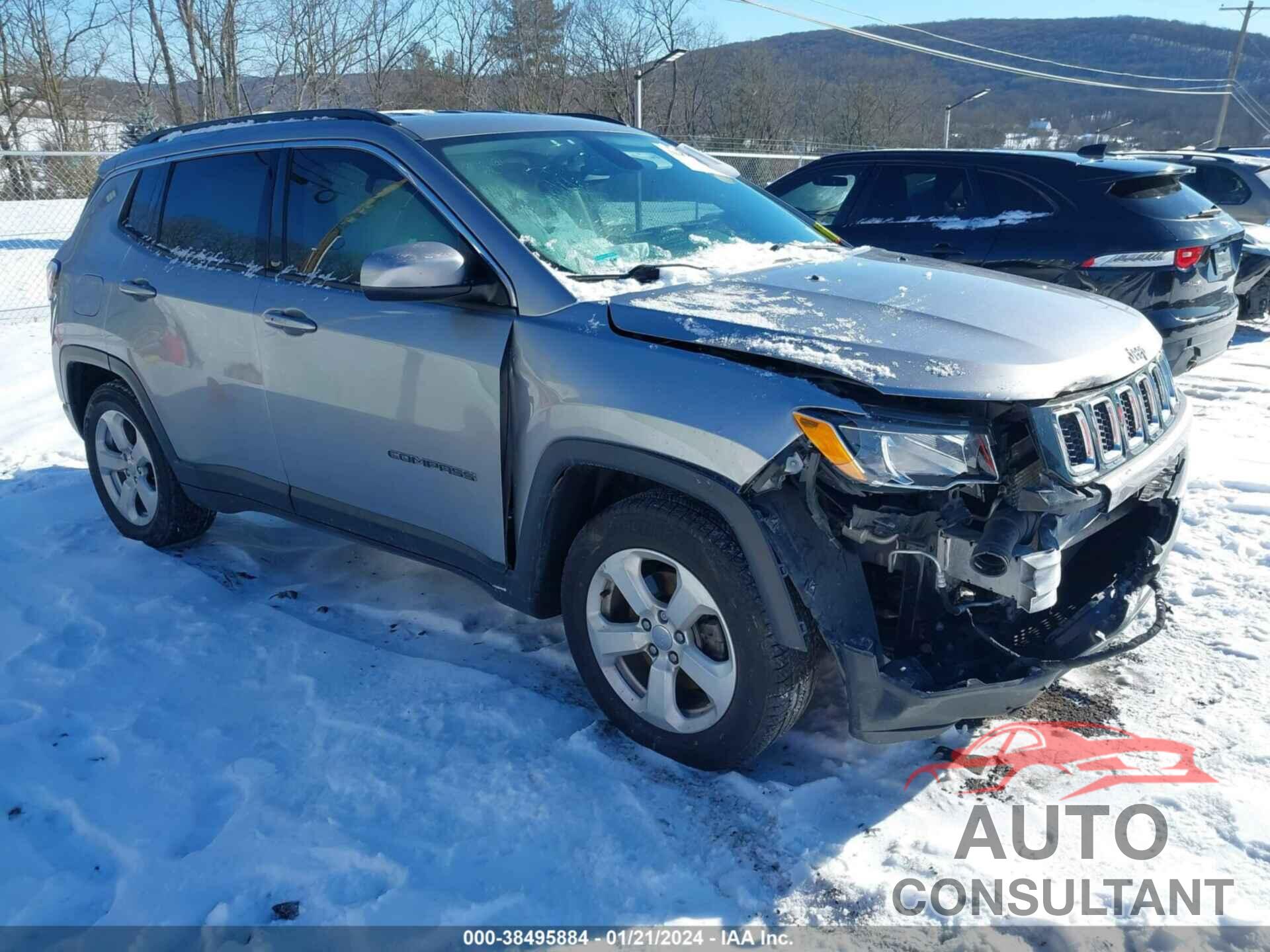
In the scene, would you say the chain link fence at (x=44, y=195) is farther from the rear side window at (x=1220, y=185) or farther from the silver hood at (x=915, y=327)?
the silver hood at (x=915, y=327)

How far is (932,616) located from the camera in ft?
8.22

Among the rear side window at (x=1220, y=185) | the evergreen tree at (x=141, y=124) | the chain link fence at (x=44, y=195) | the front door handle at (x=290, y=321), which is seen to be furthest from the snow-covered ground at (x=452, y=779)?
the evergreen tree at (x=141, y=124)

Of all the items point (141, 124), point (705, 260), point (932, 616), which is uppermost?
point (141, 124)

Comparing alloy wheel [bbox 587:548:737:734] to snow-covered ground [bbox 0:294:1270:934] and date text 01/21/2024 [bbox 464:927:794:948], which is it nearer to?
snow-covered ground [bbox 0:294:1270:934]

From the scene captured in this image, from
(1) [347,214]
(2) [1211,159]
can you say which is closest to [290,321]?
(1) [347,214]

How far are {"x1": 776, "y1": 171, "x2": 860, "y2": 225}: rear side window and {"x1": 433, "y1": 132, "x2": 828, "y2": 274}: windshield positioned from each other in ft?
11.4

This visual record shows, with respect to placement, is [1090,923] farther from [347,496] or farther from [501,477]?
[347,496]

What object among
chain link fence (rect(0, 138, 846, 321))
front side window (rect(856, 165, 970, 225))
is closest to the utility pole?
chain link fence (rect(0, 138, 846, 321))

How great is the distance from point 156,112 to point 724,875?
88.6 feet

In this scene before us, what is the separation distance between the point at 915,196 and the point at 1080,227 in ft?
4.02

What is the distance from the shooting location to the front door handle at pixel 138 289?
4.14m

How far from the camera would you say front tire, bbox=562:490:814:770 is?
255cm

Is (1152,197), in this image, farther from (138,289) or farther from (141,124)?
(141,124)

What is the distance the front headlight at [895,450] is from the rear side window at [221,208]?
248 centimetres
